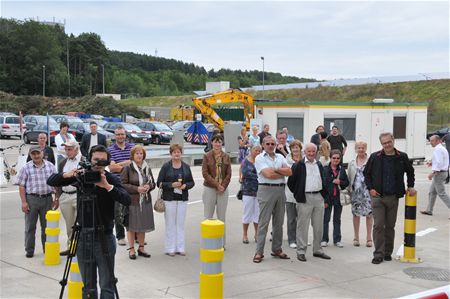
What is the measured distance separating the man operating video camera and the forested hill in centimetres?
11224

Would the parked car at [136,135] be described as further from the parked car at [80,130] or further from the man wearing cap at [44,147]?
the man wearing cap at [44,147]

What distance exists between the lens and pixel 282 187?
9078 millimetres

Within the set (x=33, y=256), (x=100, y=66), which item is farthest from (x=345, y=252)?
(x=100, y=66)

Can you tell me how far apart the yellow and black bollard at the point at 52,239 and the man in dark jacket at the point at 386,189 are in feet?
16.0

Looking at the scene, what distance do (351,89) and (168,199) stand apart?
2777 inches

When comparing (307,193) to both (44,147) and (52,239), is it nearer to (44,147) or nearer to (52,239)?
(52,239)

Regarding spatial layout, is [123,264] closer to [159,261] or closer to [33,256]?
[159,261]

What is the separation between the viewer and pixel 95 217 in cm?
551

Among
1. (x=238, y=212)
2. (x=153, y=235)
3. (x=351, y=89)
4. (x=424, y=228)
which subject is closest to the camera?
(x=153, y=235)

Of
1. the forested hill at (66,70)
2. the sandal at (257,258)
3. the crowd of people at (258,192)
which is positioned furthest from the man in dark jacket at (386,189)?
the forested hill at (66,70)

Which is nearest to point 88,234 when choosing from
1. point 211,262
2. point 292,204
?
point 211,262

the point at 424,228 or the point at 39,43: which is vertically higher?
the point at 39,43

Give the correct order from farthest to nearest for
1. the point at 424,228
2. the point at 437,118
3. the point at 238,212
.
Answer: the point at 437,118
the point at 238,212
the point at 424,228

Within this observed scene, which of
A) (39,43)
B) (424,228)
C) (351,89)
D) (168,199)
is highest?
(39,43)
